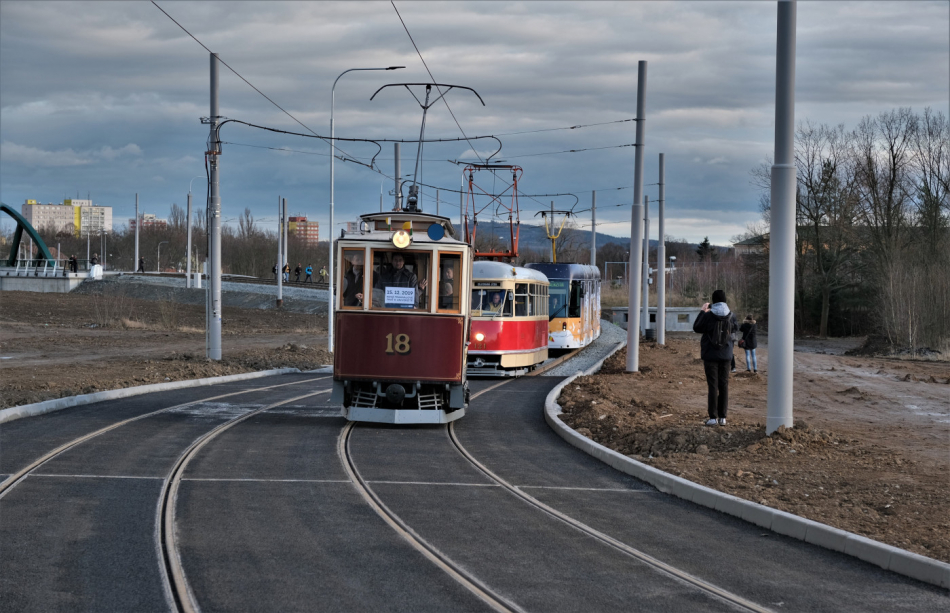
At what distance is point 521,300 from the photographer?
26016mm

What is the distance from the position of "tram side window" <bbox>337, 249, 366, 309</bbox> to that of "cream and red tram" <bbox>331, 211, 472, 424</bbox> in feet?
0.05

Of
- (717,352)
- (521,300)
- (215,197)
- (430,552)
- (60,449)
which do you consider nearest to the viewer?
(430,552)

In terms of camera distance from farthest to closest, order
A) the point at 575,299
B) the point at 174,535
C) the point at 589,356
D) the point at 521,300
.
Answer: the point at 575,299
the point at 589,356
the point at 521,300
the point at 174,535

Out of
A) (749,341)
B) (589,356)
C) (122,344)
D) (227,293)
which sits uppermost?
(227,293)

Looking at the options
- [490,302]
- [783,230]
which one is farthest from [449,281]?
[490,302]

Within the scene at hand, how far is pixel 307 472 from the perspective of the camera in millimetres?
10562

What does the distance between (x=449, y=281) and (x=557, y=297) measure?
67.3 ft

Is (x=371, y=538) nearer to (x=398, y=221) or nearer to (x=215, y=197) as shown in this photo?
(x=398, y=221)

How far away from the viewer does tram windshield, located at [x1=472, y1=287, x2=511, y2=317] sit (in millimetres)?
25219

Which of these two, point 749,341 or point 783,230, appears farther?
point 749,341

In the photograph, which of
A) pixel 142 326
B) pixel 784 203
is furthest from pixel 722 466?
pixel 142 326

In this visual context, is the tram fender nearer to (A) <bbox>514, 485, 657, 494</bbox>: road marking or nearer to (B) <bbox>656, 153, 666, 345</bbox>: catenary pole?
(A) <bbox>514, 485, 657, 494</bbox>: road marking

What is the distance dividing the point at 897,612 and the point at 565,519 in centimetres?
305

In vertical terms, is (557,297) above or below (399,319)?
above
